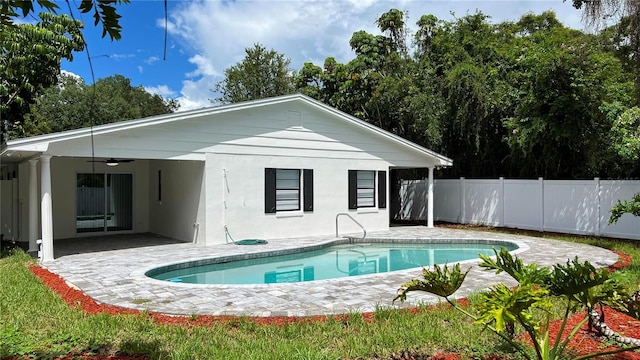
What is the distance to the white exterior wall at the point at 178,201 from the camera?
41.9ft

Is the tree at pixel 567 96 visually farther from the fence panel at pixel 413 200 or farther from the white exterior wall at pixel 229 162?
the fence panel at pixel 413 200

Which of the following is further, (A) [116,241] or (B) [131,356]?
(A) [116,241]

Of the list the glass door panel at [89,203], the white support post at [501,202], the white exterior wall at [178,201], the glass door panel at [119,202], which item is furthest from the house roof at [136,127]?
the glass door panel at [119,202]

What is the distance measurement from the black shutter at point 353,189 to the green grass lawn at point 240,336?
31.9 ft

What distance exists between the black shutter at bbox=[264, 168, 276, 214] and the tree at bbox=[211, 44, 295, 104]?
20573mm

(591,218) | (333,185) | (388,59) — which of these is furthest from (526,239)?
(388,59)

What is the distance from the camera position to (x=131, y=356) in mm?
4312

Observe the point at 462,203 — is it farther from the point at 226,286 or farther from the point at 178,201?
the point at 226,286

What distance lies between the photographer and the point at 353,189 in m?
15.7

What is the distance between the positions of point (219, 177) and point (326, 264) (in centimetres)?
408

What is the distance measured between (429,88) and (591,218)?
26.2ft

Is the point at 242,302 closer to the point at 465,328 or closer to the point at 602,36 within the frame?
the point at 465,328

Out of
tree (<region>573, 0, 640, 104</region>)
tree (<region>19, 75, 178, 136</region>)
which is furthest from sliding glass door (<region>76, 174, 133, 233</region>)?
tree (<region>19, 75, 178, 136</region>)

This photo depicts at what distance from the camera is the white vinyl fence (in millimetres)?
13836
